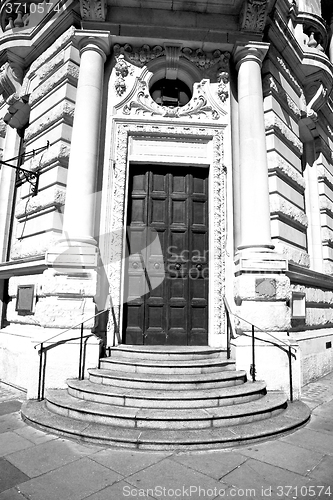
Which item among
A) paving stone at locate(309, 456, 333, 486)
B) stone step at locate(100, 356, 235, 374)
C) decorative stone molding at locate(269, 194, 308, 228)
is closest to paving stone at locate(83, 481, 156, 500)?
paving stone at locate(309, 456, 333, 486)

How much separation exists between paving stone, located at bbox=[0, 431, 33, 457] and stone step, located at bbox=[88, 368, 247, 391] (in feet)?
5.23

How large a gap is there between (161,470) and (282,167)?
7080 mm

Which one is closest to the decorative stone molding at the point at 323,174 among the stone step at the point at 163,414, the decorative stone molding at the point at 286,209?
the decorative stone molding at the point at 286,209

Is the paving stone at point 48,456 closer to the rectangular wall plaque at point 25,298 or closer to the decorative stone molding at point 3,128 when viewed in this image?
the rectangular wall plaque at point 25,298

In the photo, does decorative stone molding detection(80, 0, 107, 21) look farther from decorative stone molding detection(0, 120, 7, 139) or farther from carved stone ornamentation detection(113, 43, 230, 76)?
decorative stone molding detection(0, 120, 7, 139)

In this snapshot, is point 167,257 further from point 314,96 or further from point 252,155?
point 314,96

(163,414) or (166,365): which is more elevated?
(166,365)

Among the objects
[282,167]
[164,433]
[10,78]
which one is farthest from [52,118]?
[164,433]

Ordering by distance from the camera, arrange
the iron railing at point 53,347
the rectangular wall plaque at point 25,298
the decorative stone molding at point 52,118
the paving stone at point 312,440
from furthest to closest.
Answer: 1. the decorative stone molding at point 52,118
2. the rectangular wall plaque at point 25,298
3. the iron railing at point 53,347
4. the paving stone at point 312,440

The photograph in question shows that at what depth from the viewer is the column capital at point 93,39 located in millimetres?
7945

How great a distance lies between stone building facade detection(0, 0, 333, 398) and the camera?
7.00m

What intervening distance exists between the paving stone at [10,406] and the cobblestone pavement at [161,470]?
0.98 meters

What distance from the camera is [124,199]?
794cm

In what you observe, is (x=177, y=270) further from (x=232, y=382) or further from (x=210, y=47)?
(x=210, y=47)
